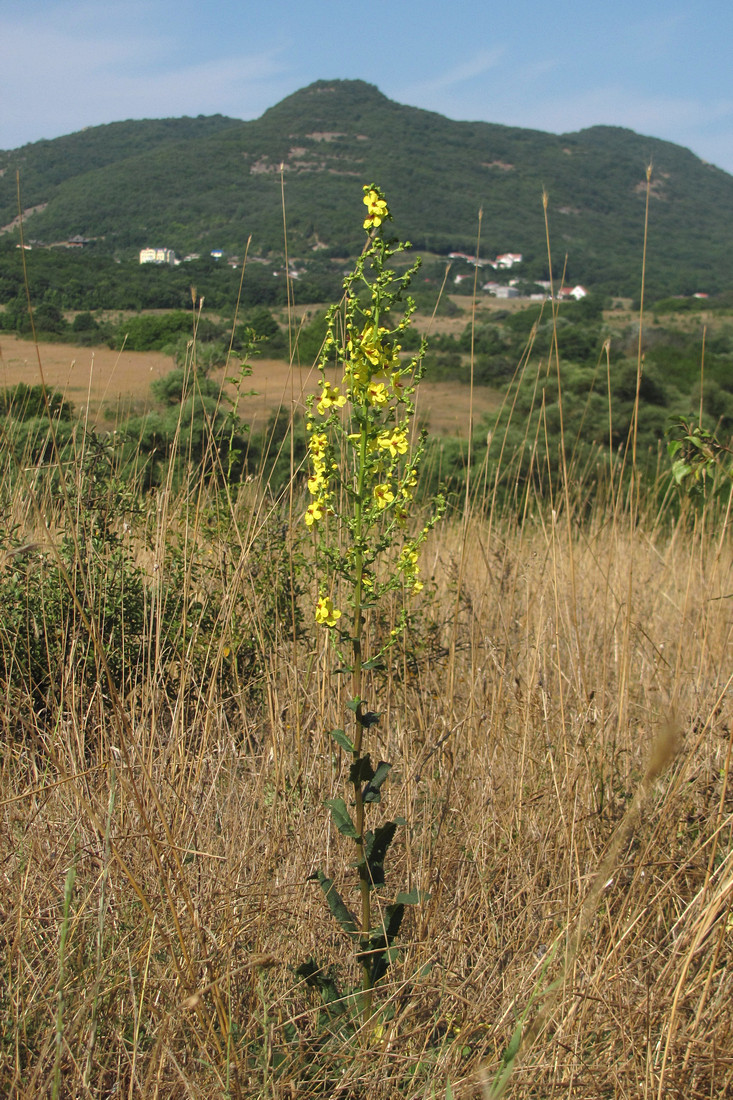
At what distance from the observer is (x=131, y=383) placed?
4.30 m

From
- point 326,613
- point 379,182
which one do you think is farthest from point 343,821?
point 379,182

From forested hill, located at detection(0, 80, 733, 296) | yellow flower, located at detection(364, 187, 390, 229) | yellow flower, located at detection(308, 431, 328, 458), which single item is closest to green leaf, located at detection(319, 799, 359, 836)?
yellow flower, located at detection(308, 431, 328, 458)

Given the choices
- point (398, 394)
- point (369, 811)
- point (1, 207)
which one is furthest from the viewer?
point (1, 207)

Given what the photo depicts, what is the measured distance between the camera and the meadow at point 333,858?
120cm

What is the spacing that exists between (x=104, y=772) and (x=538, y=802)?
1.19 metres

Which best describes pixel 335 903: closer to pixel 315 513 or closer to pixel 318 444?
pixel 315 513

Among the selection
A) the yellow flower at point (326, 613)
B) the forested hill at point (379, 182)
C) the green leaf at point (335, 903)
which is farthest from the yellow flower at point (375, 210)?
the forested hill at point (379, 182)

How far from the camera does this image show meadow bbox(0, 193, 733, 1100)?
1.20 meters

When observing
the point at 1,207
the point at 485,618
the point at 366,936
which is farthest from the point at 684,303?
the point at 366,936

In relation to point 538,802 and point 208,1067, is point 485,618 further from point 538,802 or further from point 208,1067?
Answer: point 208,1067

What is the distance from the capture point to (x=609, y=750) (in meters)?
2.19

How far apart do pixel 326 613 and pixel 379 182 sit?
145 feet

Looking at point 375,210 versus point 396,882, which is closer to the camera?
point 375,210

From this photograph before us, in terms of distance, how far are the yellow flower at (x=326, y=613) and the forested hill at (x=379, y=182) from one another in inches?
511
